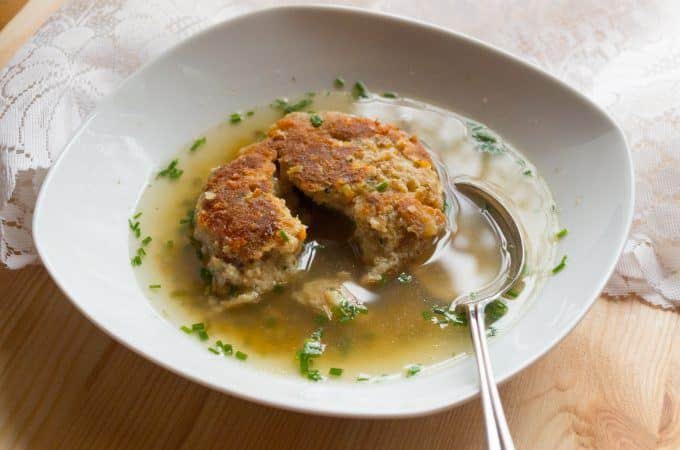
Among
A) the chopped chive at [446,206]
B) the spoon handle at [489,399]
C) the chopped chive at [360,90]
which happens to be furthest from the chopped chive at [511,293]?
the chopped chive at [360,90]

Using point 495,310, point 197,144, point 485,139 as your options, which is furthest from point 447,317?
point 197,144

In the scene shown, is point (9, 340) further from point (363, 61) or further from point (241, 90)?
point (363, 61)

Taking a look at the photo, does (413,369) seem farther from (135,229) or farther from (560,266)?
(135,229)

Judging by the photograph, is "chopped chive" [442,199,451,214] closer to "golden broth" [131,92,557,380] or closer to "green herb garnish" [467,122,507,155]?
"golden broth" [131,92,557,380]

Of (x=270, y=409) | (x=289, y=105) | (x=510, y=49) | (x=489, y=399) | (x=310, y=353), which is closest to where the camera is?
(x=489, y=399)

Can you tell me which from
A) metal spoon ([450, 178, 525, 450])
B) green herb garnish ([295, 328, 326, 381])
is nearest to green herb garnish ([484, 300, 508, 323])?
metal spoon ([450, 178, 525, 450])

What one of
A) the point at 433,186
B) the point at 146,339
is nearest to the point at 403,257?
the point at 433,186
